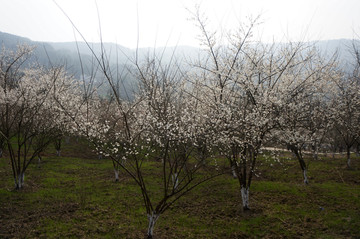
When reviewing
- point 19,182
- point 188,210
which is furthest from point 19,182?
point 188,210

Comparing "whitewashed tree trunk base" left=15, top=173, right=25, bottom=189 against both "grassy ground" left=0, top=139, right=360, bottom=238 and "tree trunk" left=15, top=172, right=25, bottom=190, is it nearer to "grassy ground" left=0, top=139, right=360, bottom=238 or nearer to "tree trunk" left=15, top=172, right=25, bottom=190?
"tree trunk" left=15, top=172, right=25, bottom=190

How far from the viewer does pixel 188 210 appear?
31.4ft

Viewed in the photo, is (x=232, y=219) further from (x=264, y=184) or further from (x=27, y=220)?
(x=27, y=220)

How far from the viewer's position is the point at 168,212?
9367 mm

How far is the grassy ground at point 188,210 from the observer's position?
7.45m

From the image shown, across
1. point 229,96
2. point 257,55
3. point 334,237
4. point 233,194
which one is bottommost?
point 233,194

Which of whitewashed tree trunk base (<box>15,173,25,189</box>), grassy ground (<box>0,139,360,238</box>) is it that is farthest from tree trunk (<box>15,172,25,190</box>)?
grassy ground (<box>0,139,360,238</box>)

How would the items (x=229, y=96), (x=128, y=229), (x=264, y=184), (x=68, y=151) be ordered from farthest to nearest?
(x=68, y=151) → (x=264, y=184) → (x=229, y=96) → (x=128, y=229)

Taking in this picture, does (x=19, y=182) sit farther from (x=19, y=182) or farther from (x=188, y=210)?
(x=188, y=210)

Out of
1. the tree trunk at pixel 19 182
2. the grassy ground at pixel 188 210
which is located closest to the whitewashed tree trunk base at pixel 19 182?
the tree trunk at pixel 19 182

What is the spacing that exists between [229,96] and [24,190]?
466 inches

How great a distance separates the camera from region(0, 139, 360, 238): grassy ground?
24.5ft

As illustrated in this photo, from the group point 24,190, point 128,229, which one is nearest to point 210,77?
point 128,229

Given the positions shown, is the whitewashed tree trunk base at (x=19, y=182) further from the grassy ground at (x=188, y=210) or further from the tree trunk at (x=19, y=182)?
the grassy ground at (x=188, y=210)
